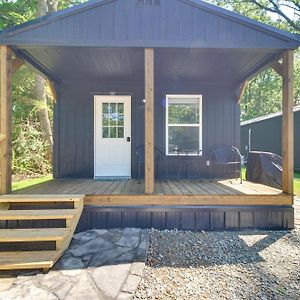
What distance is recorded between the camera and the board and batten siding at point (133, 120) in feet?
18.2

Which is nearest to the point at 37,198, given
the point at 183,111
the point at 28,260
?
the point at 28,260

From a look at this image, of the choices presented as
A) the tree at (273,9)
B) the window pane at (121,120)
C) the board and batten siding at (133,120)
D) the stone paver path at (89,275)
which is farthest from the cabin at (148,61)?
the tree at (273,9)

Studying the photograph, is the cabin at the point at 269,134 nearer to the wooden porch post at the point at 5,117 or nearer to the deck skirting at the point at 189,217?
the deck skirting at the point at 189,217

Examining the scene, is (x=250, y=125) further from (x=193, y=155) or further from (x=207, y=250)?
(x=207, y=250)

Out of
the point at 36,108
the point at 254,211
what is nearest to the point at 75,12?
the point at 254,211

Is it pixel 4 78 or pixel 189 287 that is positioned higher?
pixel 4 78

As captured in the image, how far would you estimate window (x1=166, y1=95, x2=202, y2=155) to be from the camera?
5.61 m

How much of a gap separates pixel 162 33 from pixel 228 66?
173 centimetres

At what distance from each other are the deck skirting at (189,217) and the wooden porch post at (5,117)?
125cm

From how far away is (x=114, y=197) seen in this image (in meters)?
3.50

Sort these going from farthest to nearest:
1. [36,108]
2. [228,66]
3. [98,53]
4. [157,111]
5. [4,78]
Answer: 1. [36,108]
2. [157,111]
3. [228,66]
4. [98,53]
5. [4,78]

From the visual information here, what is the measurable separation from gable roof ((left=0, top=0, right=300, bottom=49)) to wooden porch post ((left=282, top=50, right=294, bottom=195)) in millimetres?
281

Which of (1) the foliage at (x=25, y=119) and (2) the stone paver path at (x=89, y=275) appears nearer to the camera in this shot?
(2) the stone paver path at (x=89, y=275)

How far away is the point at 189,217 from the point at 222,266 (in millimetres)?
1042
